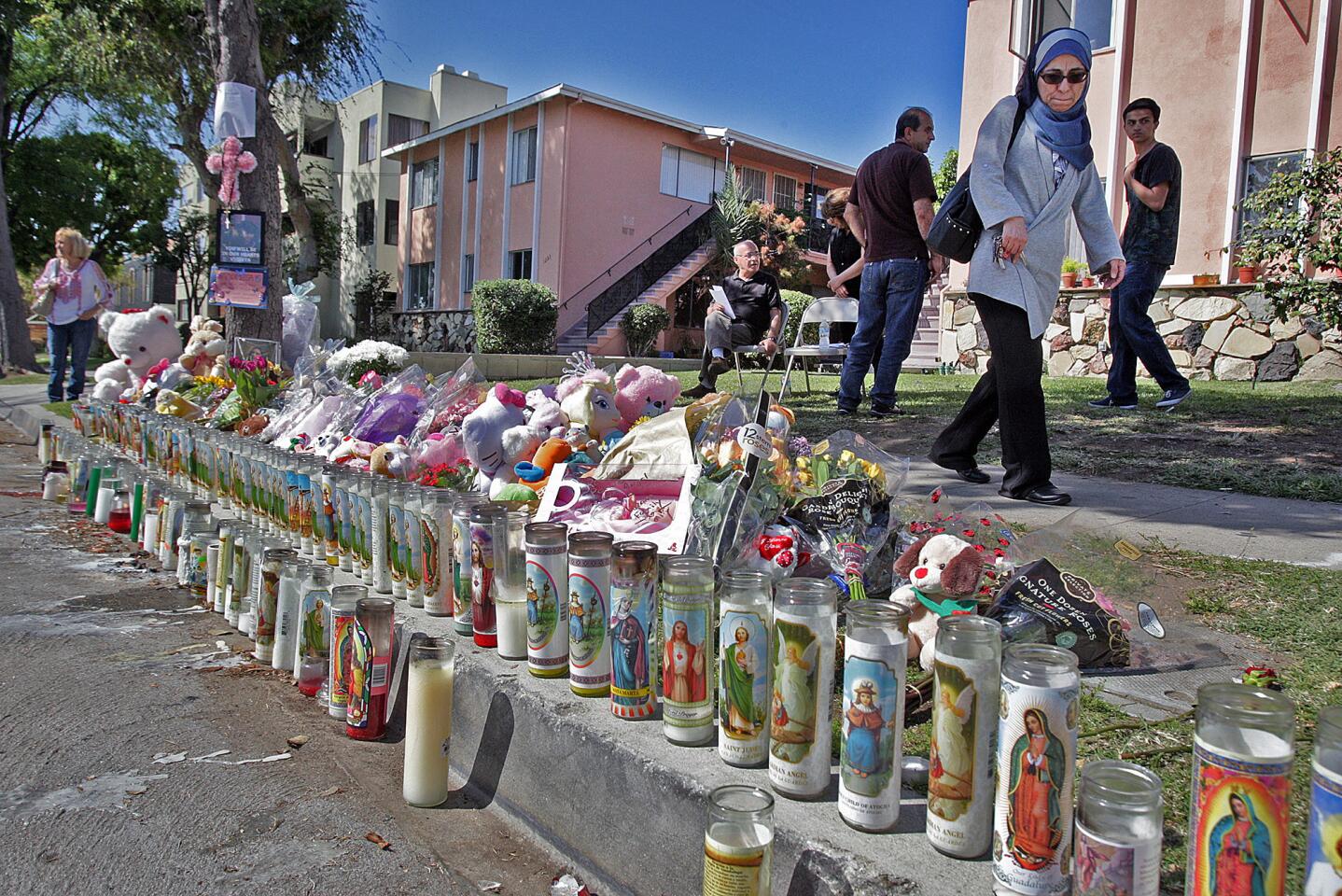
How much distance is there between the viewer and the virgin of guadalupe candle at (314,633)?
2691mm

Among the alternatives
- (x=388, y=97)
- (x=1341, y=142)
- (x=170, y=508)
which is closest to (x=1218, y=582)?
(x=170, y=508)

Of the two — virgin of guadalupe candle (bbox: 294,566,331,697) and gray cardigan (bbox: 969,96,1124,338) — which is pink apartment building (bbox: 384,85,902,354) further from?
virgin of guadalupe candle (bbox: 294,566,331,697)

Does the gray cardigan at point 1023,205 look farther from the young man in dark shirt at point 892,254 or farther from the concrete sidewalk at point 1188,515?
the young man in dark shirt at point 892,254

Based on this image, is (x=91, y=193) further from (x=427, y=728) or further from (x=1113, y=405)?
(x=427, y=728)

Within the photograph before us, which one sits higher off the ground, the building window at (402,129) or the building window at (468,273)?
the building window at (402,129)

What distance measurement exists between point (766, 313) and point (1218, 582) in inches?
213

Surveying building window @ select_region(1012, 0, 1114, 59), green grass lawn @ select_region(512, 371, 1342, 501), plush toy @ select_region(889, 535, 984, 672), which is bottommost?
plush toy @ select_region(889, 535, 984, 672)

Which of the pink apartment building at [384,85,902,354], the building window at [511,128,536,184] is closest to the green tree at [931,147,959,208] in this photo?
the pink apartment building at [384,85,902,354]

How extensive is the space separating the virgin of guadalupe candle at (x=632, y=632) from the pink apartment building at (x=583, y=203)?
58.9 feet

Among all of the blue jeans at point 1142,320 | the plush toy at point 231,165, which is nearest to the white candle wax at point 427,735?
the blue jeans at point 1142,320

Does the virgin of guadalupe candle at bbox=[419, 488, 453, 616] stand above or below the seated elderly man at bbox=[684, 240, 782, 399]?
below

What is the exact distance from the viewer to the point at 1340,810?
1071 mm

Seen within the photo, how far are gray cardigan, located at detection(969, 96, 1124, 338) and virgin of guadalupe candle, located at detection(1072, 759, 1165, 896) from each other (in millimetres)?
2666

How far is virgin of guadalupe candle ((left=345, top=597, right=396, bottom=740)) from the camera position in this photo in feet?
7.75
